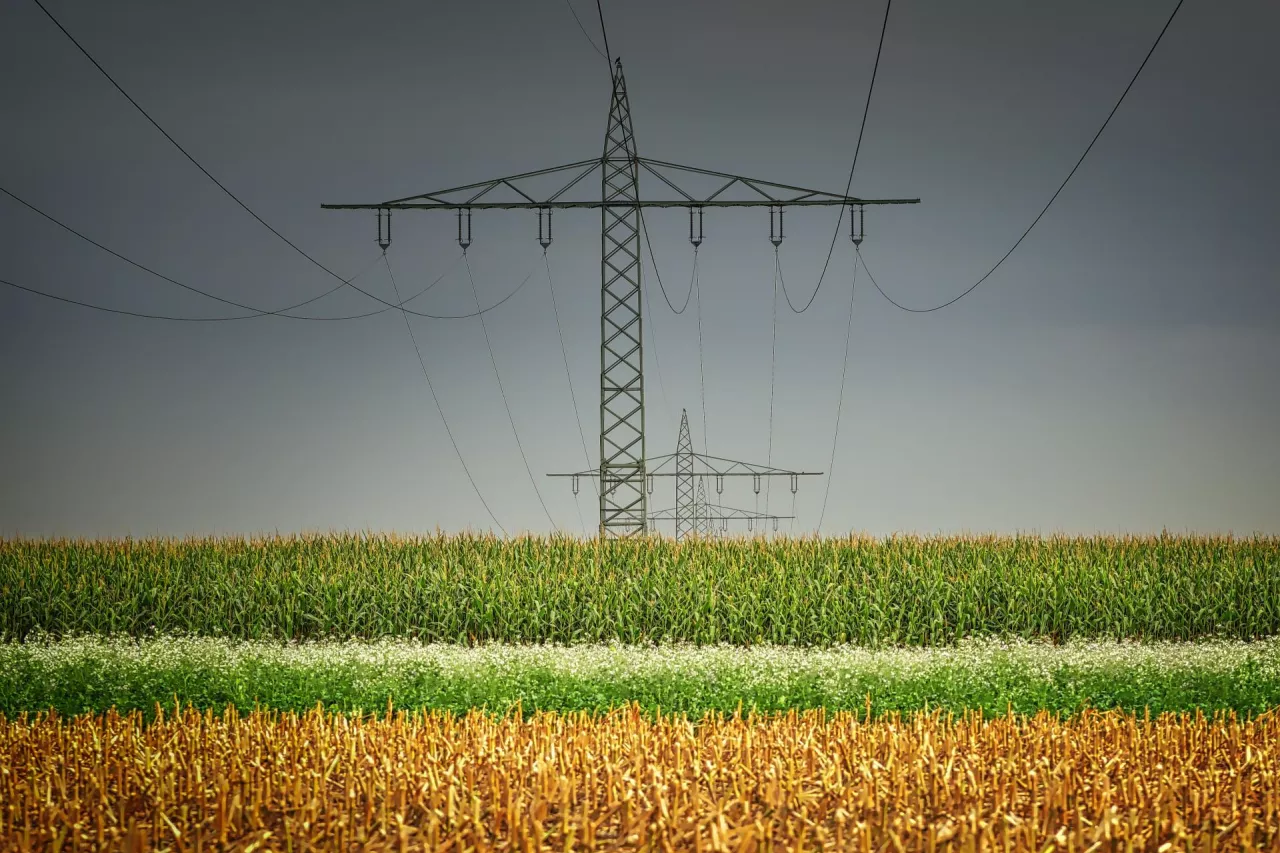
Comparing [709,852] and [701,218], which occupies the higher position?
[701,218]

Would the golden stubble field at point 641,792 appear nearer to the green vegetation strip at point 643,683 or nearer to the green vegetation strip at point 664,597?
the green vegetation strip at point 643,683

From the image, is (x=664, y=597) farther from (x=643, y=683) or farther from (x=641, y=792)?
(x=641, y=792)

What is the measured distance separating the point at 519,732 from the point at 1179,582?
21.1 metres

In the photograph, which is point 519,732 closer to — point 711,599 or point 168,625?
point 711,599

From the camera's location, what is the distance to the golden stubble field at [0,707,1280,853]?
3654 millimetres

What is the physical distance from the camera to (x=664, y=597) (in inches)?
803

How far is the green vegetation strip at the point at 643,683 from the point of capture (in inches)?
464

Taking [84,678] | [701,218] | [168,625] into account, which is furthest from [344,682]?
[701,218]

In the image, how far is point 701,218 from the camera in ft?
86.5

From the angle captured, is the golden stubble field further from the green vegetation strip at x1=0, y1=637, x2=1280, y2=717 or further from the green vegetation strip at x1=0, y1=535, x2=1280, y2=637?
the green vegetation strip at x1=0, y1=535, x2=1280, y2=637

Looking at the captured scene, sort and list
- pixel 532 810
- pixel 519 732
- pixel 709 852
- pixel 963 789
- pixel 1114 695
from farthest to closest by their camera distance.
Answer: pixel 1114 695
pixel 519 732
pixel 963 789
pixel 532 810
pixel 709 852

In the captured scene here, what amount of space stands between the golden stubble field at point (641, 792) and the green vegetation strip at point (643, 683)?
5653mm

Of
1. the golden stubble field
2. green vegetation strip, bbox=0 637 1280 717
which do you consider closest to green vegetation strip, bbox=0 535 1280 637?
green vegetation strip, bbox=0 637 1280 717

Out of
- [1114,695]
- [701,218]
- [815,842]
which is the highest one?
[701,218]
